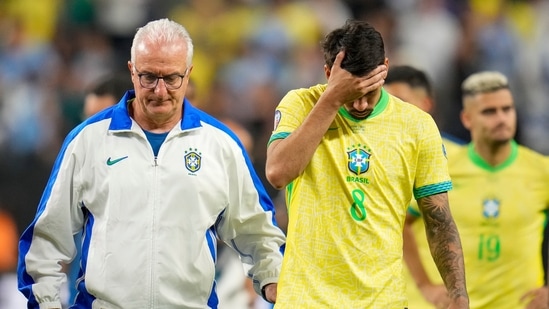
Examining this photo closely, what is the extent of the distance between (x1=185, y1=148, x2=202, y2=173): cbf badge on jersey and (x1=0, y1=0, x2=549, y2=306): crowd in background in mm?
7432

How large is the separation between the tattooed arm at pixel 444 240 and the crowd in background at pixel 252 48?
790 centimetres

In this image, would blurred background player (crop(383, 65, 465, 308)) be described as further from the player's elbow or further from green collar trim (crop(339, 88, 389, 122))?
the player's elbow

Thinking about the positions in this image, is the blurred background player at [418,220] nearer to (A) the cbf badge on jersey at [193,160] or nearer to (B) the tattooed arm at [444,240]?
(B) the tattooed arm at [444,240]

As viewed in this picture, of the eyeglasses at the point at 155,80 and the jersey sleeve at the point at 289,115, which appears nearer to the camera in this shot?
the jersey sleeve at the point at 289,115

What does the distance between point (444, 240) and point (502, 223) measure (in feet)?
7.82

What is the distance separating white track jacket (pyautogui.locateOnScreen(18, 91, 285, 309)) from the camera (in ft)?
19.9

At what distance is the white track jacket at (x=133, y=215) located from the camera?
19.9 feet

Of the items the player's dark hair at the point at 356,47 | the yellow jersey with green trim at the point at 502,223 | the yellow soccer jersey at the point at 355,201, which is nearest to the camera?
the player's dark hair at the point at 356,47

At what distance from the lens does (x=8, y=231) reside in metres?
11.4

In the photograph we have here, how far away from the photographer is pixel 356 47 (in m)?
5.52

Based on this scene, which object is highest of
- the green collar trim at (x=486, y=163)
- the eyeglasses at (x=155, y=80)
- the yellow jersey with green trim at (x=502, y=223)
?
the eyeglasses at (x=155, y=80)

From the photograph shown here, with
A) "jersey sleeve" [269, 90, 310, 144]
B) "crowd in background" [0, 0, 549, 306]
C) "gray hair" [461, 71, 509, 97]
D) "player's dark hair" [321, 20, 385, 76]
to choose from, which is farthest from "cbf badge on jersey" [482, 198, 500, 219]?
"crowd in background" [0, 0, 549, 306]

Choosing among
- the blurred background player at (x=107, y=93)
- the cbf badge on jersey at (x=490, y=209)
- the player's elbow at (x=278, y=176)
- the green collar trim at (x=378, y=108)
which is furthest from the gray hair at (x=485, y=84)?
the player's elbow at (x=278, y=176)

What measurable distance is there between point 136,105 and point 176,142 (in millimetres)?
281
